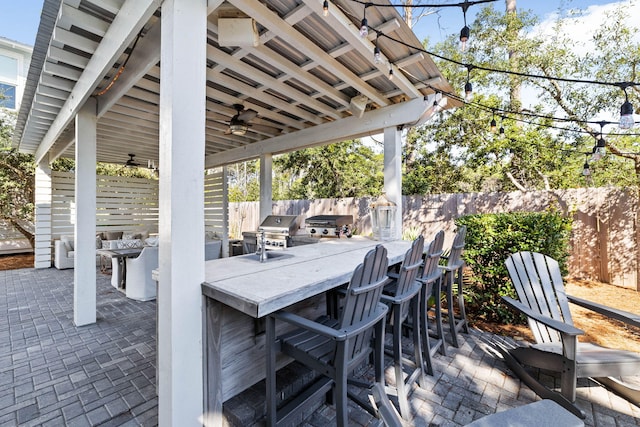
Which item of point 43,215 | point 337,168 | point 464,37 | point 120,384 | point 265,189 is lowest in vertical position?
point 120,384

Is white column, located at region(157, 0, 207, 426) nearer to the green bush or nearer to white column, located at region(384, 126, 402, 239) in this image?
white column, located at region(384, 126, 402, 239)

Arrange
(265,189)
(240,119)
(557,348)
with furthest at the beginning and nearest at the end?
(265,189), (240,119), (557,348)

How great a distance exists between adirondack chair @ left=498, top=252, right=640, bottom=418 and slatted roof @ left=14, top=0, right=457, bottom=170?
7.37 feet

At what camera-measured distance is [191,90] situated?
1563 millimetres

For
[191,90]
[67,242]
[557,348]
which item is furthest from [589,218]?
[67,242]

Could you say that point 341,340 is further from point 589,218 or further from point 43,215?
point 43,215

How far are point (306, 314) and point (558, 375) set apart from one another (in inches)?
77.8

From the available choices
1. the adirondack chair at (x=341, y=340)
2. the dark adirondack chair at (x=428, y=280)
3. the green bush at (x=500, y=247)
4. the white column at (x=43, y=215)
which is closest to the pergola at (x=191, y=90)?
the adirondack chair at (x=341, y=340)

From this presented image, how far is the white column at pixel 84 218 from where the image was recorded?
3.23 meters

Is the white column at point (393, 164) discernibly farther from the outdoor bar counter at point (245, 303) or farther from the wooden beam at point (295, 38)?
the outdoor bar counter at point (245, 303)

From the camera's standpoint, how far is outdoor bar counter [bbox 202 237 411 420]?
4.86 feet

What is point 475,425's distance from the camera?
886mm

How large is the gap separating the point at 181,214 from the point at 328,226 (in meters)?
2.74

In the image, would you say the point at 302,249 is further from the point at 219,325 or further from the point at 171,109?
the point at 171,109
